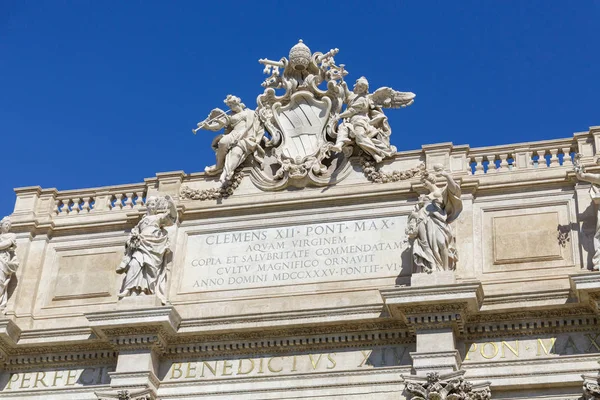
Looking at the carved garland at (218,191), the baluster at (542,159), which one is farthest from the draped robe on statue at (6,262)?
the baluster at (542,159)

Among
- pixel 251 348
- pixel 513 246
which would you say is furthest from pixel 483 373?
pixel 251 348

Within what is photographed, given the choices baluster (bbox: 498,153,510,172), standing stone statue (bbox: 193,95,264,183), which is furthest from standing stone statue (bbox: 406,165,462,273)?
standing stone statue (bbox: 193,95,264,183)

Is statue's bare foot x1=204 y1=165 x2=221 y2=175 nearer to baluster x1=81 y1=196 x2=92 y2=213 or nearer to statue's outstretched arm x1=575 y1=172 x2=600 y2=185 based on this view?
baluster x1=81 y1=196 x2=92 y2=213

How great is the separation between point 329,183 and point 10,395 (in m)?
6.80

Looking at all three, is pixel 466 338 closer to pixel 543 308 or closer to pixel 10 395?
pixel 543 308

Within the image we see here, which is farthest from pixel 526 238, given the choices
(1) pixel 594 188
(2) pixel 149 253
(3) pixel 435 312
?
(2) pixel 149 253

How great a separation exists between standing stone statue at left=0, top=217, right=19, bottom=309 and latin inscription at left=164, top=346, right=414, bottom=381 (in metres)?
3.83

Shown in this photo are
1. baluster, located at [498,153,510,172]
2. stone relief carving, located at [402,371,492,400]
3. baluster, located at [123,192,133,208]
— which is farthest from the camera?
baluster, located at [123,192,133,208]

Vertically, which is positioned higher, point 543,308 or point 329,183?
point 329,183

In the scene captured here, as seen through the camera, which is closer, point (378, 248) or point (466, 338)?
point (466, 338)

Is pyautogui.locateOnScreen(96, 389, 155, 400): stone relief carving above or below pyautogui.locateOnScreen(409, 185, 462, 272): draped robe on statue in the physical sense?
below

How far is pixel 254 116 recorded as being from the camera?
79.8ft

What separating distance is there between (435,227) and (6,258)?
8.06 meters

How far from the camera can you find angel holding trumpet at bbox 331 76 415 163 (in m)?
23.1
